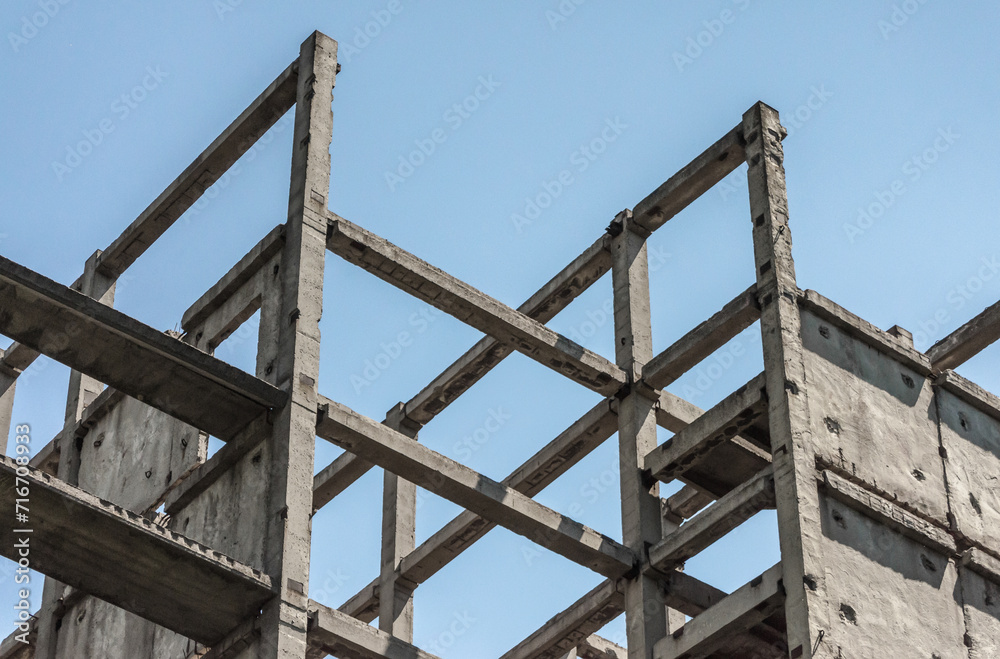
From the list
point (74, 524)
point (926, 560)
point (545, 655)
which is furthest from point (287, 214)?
point (926, 560)

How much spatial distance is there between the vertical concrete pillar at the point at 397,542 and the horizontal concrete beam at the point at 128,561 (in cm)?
429

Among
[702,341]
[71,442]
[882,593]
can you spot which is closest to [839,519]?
[882,593]

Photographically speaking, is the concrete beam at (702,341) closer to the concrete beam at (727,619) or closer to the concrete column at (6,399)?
the concrete beam at (727,619)

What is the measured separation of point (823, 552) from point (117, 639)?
20.6 feet

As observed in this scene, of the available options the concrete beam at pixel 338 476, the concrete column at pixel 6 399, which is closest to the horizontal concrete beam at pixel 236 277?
the concrete beam at pixel 338 476

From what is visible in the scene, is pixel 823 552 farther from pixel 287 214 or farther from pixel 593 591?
pixel 287 214

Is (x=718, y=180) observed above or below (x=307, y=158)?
above

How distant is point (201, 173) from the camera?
55.9 ft

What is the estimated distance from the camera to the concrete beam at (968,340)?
16859mm

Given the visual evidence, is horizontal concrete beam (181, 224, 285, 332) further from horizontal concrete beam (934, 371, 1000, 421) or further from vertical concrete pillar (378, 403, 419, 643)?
horizontal concrete beam (934, 371, 1000, 421)

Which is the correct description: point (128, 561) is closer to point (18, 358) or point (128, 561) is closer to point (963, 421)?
point (18, 358)

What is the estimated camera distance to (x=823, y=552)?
14.4 meters

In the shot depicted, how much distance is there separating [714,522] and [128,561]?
523 centimetres

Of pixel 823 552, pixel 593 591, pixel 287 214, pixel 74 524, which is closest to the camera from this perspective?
pixel 74 524
